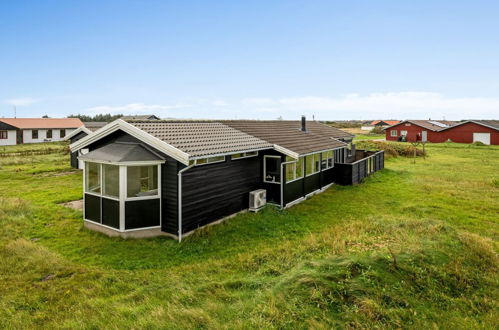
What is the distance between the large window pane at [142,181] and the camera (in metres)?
8.62

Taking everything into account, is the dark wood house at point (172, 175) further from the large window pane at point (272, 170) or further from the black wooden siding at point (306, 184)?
the black wooden siding at point (306, 184)

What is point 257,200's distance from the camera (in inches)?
435

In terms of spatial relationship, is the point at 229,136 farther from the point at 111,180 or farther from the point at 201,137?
the point at 111,180

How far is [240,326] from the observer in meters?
4.42

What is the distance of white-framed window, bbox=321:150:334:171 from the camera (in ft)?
49.5

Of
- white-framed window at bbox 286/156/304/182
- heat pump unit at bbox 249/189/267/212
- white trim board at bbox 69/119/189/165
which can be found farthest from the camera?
white-framed window at bbox 286/156/304/182

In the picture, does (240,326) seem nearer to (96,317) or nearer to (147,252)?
(96,317)

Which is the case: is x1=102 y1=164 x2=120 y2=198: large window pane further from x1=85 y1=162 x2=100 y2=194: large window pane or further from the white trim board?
the white trim board

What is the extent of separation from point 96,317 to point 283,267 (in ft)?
11.0

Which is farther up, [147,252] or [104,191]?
[104,191]

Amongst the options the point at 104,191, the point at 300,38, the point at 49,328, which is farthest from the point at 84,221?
the point at 300,38

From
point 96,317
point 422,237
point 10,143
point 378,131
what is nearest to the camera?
point 96,317

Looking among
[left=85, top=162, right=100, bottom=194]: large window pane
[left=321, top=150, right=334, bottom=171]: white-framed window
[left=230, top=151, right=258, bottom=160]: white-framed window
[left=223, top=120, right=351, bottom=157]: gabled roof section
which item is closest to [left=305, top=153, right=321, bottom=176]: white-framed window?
[left=223, top=120, right=351, bottom=157]: gabled roof section

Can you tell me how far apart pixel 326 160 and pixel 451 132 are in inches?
1500
